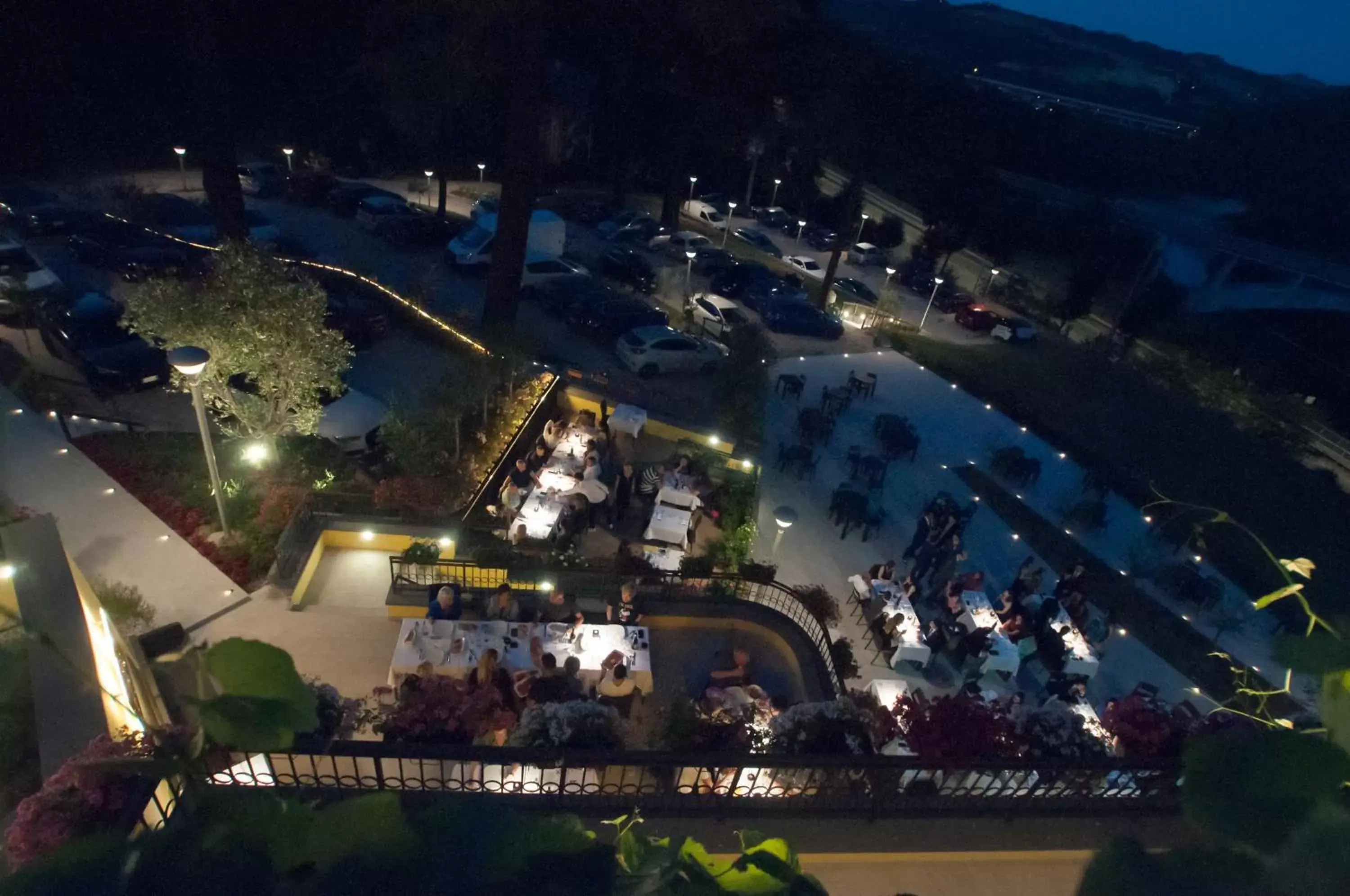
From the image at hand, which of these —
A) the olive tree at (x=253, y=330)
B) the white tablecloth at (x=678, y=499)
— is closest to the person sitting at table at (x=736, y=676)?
the white tablecloth at (x=678, y=499)

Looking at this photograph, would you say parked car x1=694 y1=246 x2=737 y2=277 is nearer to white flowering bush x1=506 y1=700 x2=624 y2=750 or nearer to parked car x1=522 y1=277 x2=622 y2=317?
parked car x1=522 y1=277 x2=622 y2=317

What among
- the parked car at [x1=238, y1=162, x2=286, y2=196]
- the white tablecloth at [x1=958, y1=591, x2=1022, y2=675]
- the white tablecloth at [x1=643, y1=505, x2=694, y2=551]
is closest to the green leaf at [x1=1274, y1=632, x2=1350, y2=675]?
the white tablecloth at [x1=958, y1=591, x2=1022, y2=675]

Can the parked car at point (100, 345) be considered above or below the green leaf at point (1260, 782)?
below

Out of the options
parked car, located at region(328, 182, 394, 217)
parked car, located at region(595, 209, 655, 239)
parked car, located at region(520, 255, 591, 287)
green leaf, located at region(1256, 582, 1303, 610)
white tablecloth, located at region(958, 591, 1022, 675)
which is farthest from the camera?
parked car, located at region(595, 209, 655, 239)

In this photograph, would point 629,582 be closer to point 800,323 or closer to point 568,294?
point 568,294

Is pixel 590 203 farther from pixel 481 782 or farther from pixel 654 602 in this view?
pixel 481 782

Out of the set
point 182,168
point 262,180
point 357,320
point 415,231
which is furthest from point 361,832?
point 182,168

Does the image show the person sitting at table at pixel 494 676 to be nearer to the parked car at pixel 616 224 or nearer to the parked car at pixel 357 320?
the parked car at pixel 357 320
